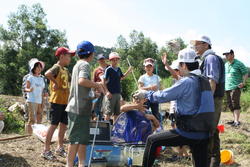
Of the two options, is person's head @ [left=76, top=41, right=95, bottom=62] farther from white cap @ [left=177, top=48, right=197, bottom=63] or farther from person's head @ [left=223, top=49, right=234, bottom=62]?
person's head @ [left=223, top=49, right=234, bottom=62]

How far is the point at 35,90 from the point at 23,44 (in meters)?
39.2

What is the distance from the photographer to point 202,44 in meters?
4.48

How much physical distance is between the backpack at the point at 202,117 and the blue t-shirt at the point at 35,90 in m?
4.81

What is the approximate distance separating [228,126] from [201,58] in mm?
4685

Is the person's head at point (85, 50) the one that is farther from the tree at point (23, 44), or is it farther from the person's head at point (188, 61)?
the tree at point (23, 44)

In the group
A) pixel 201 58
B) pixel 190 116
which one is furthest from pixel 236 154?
pixel 190 116

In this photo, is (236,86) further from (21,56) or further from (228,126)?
(21,56)

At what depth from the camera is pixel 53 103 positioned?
510 centimetres

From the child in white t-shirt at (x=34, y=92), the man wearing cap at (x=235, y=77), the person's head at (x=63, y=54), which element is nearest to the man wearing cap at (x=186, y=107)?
the person's head at (x=63, y=54)

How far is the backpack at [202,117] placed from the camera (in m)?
3.40

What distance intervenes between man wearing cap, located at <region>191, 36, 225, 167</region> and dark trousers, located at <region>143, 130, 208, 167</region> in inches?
27.2

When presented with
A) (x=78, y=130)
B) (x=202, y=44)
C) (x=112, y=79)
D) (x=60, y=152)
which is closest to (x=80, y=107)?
(x=78, y=130)

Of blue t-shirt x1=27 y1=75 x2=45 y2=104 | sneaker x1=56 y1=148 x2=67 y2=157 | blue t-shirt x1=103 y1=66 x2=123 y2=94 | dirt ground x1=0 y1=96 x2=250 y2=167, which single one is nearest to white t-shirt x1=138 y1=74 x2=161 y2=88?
blue t-shirt x1=103 y1=66 x2=123 y2=94

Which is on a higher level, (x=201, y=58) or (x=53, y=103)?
(x=201, y=58)
